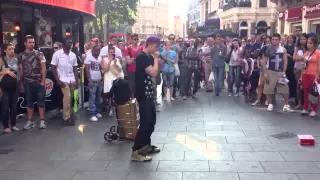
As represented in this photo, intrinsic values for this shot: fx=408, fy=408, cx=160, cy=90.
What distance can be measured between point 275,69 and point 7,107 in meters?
6.14

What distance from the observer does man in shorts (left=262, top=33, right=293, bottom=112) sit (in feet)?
32.0

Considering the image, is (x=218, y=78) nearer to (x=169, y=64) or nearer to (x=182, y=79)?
(x=182, y=79)

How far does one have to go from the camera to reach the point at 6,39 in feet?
37.3

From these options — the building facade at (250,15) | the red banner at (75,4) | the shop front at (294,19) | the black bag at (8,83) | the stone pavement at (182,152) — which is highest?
the building facade at (250,15)

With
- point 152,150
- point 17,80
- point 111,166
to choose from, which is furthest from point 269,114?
point 17,80

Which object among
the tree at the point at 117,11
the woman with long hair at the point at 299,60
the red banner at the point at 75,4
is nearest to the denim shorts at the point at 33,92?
the red banner at the point at 75,4

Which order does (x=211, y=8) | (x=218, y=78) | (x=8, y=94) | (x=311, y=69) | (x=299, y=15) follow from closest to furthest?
1. (x=8, y=94)
2. (x=311, y=69)
3. (x=218, y=78)
4. (x=299, y=15)
5. (x=211, y=8)

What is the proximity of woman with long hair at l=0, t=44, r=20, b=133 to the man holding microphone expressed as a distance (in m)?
3.28

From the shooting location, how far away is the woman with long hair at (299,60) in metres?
9.89

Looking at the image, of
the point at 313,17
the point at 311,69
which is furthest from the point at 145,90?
the point at 313,17

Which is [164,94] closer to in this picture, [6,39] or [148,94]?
[6,39]

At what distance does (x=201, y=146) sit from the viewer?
6.75 m

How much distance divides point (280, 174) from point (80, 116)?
18.3 feet

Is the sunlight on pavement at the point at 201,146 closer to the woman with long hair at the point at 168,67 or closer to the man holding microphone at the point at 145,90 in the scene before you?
the man holding microphone at the point at 145,90
